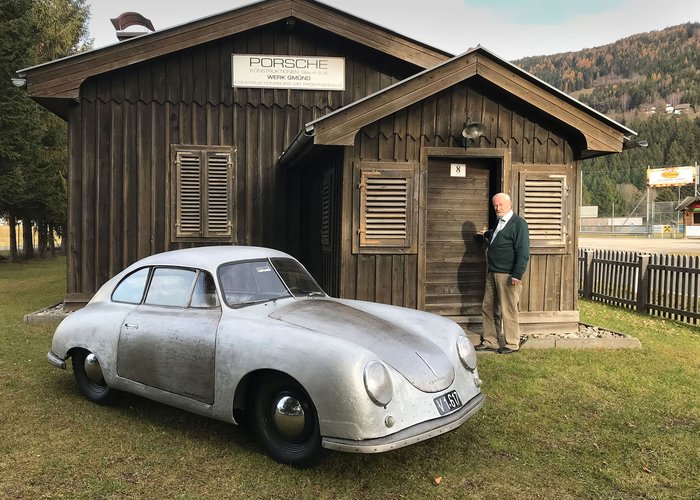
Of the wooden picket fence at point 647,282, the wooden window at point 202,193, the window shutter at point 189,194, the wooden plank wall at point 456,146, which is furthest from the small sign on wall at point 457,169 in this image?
the wooden picket fence at point 647,282

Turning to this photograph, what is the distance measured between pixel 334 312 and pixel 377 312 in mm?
514

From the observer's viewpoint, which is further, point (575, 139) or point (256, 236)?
point (256, 236)

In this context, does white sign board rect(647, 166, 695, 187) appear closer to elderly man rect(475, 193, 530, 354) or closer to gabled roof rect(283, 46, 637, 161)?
gabled roof rect(283, 46, 637, 161)

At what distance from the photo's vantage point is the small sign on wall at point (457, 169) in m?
8.05

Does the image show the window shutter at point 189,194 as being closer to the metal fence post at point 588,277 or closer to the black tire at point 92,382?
the black tire at point 92,382

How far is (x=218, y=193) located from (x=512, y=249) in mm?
5204

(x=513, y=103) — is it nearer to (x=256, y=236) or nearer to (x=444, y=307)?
(x=444, y=307)

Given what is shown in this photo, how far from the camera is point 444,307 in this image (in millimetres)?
7988

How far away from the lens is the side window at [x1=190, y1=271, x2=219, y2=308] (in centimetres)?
438

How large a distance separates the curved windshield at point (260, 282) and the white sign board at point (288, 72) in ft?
19.0

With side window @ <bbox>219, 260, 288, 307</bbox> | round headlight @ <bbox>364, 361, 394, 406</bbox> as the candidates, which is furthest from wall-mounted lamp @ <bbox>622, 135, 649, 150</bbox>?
round headlight @ <bbox>364, 361, 394, 406</bbox>

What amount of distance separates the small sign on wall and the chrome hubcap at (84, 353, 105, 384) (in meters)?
5.30

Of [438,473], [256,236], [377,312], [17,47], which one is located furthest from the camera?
[17,47]

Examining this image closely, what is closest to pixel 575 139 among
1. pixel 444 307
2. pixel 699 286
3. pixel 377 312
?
pixel 444 307
